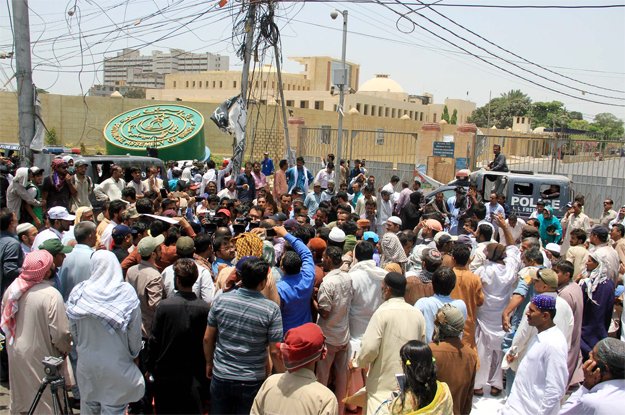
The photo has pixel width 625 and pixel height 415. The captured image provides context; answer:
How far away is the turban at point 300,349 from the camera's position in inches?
121

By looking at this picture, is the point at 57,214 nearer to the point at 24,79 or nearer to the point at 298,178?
the point at 24,79

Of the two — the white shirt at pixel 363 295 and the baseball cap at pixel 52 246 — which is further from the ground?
the baseball cap at pixel 52 246

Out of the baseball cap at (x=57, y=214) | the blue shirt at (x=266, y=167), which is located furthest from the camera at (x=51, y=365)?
the blue shirt at (x=266, y=167)

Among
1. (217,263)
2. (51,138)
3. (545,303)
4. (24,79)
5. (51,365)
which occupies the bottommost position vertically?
(51,365)

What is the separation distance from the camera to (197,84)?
72500mm

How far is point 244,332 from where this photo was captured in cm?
391

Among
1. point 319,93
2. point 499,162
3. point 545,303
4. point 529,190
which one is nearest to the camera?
point 545,303

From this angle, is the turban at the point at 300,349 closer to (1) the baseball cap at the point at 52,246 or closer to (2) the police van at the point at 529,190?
(1) the baseball cap at the point at 52,246

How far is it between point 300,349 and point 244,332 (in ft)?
3.00

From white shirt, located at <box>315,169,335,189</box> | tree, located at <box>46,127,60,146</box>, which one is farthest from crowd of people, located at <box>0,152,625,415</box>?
tree, located at <box>46,127,60,146</box>

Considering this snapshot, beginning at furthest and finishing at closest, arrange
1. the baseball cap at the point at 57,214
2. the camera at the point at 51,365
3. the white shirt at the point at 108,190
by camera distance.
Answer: the white shirt at the point at 108,190 < the baseball cap at the point at 57,214 < the camera at the point at 51,365

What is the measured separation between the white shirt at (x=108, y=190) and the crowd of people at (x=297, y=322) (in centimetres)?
254

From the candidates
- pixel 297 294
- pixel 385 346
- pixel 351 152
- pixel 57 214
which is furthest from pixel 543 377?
pixel 351 152

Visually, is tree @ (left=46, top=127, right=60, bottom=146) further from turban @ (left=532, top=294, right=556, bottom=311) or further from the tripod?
turban @ (left=532, top=294, right=556, bottom=311)
